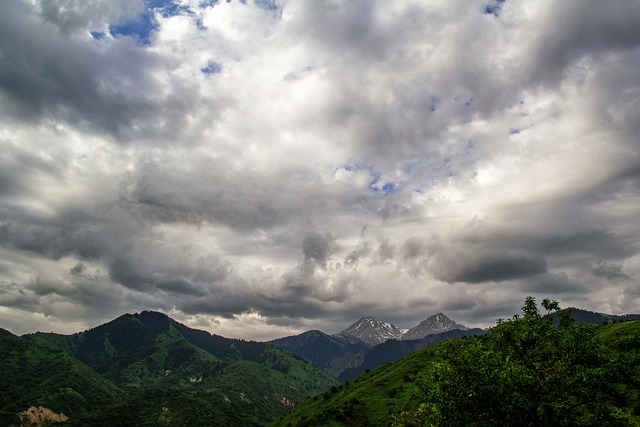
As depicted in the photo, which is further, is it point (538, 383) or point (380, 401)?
point (380, 401)

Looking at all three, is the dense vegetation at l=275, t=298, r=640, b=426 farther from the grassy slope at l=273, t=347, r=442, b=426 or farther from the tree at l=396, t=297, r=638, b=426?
the grassy slope at l=273, t=347, r=442, b=426

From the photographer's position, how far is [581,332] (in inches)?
1375

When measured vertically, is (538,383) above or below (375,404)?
above

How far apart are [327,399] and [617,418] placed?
177824 mm

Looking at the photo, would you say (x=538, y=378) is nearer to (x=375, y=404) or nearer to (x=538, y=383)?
(x=538, y=383)

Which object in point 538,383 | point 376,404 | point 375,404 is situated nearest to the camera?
point 538,383

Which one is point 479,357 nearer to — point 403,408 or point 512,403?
point 512,403

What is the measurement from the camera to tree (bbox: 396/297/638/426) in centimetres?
2988

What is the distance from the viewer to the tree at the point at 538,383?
29.9m

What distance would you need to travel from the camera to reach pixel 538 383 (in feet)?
98.5

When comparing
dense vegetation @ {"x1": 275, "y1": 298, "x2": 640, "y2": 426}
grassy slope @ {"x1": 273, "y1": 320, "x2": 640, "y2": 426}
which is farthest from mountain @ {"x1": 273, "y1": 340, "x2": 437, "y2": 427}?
dense vegetation @ {"x1": 275, "y1": 298, "x2": 640, "y2": 426}

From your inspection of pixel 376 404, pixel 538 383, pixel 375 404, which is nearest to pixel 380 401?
pixel 376 404

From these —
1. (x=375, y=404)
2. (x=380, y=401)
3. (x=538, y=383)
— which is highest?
(x=538, y=383)

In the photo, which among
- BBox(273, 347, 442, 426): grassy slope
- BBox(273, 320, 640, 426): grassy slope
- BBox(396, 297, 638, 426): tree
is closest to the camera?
BBox(396, 297, 638, 426): tree
